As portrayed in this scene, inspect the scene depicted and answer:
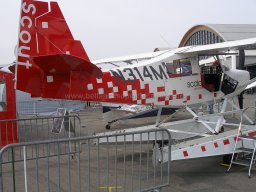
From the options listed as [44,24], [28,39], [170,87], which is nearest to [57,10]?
[44,24]

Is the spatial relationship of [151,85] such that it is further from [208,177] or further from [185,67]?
[208,177]

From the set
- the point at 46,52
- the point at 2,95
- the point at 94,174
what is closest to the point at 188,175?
the point at 94,174

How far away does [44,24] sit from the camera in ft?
20.6

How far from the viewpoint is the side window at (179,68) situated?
8148mm

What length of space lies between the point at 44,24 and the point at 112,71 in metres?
1.86

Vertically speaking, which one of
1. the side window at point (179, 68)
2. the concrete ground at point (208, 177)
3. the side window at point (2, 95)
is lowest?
the concrete ground at point (208, 177)

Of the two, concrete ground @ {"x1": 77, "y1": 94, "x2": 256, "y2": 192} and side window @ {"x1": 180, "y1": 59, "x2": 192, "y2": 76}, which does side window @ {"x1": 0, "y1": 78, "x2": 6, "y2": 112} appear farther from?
concrete ground @ {"x1": 77, "y1": 94, "x2": 256, "y2": 192}

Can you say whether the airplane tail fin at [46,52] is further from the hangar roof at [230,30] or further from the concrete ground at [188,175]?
the hangar roof at [230,30]

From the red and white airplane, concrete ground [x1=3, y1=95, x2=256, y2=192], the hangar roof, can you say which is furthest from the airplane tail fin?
the hangar roof

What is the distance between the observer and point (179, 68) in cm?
834

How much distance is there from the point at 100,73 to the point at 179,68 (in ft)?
8.94

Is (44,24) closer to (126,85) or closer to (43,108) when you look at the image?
(126,85)

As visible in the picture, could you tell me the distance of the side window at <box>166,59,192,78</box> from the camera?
26.7ft

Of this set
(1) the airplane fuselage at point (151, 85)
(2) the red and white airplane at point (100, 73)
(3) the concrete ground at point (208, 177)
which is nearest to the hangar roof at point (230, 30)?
(2) the red and white airplane at point (100, 73)
